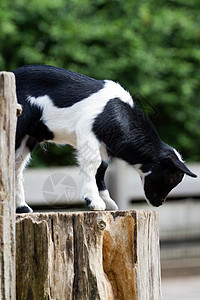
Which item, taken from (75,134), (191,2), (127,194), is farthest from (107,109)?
(191,2)

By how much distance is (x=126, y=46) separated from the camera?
278 inches

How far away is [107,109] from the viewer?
8.86ft

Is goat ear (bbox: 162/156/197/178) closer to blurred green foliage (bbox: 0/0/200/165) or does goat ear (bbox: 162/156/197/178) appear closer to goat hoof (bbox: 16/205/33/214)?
goat hoof (bbox: 16/205/33/214)

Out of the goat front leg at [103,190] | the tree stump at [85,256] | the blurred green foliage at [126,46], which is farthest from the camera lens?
the blurred green foliage at [126,46]

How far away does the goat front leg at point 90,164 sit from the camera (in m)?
2.62

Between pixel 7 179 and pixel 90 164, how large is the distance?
66 cm

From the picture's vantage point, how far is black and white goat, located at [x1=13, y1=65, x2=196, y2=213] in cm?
266

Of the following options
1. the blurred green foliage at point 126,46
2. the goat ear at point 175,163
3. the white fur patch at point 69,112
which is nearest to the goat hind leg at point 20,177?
the white fur patch at point 69,112

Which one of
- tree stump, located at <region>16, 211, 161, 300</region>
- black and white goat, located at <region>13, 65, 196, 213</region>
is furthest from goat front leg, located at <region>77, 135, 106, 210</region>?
tree stump, located at <region>16, 211, 161, 300</region>

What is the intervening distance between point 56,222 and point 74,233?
87 millimetres

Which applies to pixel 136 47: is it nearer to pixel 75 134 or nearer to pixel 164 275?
pixel 164 275

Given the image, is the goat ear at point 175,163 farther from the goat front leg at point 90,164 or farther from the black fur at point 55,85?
the black fur at point 55,85

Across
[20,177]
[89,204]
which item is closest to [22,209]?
[20,177]

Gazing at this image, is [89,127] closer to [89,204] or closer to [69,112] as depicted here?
[69,112]
